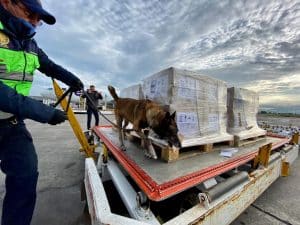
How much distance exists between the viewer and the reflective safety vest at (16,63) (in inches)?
45.5

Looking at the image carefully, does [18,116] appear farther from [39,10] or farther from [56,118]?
[39,10]

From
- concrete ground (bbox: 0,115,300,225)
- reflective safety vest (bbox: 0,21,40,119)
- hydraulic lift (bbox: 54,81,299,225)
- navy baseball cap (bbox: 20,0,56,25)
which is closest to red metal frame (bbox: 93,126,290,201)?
hydraulic lift (bbox: 54,81,299,225)

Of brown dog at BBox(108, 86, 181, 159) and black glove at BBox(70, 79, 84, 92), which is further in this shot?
brown dog at BBox(108, 86, 181, 159)

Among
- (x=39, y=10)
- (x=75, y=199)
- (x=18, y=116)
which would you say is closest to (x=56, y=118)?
(x=18, y=116)

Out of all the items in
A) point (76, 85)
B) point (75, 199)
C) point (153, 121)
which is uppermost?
point (76, 85)

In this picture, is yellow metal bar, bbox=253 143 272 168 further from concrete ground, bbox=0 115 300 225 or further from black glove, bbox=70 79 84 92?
black glove, bbox=70 79 84 92

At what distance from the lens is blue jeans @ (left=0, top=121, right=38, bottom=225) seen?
1.26 m

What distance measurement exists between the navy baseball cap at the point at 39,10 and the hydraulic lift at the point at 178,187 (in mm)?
1354

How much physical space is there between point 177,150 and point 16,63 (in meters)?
1.77

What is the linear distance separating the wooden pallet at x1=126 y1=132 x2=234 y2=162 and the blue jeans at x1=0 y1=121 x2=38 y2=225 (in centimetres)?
132

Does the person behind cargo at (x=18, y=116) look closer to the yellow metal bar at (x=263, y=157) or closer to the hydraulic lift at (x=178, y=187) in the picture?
the hydraulic lift at (x=178, y=187)

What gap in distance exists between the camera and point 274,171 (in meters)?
2.60

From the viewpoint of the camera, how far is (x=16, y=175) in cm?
129

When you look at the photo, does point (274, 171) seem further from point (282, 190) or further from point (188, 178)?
point (188, 178)
